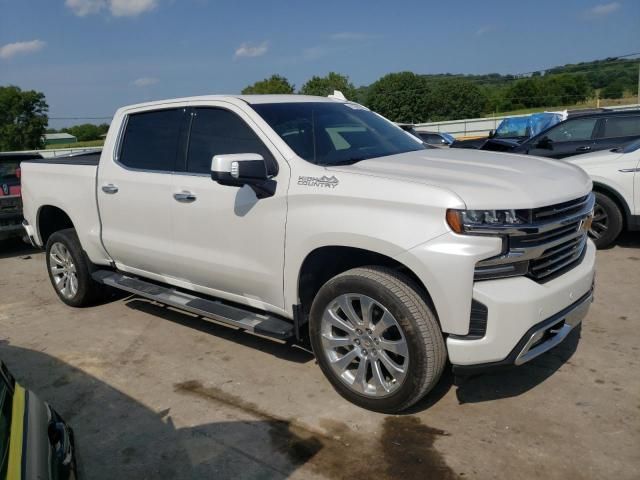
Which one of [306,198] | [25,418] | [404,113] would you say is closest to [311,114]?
[306,198]

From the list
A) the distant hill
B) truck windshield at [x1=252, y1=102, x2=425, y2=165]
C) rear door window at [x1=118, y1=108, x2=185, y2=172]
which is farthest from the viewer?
the distant hill

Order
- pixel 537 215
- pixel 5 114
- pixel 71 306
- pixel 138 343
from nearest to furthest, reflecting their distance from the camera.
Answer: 1. pixel 537 215
2. pixel 138 343
3. pixel 71 306
4. pixel 5 114

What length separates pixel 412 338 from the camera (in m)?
3.08

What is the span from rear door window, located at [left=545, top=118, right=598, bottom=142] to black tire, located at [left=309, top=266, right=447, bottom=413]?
6618 mm

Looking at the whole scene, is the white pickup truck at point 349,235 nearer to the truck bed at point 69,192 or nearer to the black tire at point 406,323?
the black tire at point 406,323

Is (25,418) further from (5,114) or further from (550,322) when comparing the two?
(5,114)

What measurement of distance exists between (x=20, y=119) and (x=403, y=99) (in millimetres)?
46569

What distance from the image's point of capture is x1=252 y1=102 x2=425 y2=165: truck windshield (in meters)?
3.85

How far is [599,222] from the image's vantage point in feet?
22.2

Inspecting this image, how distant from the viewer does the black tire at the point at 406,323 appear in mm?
3074

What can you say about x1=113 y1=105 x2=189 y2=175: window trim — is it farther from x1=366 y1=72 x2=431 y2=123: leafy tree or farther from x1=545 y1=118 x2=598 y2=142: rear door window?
x1=366 y1=72 x2=431 y2=123: leafy tree

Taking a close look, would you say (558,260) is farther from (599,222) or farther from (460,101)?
(460,101)

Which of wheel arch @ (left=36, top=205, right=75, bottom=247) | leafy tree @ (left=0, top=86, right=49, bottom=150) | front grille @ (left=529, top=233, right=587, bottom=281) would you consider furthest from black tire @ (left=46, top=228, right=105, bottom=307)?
leafy tree @ (left=0, top=86, right=49, bottom=150)

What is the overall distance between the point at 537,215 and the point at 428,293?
0.71m
